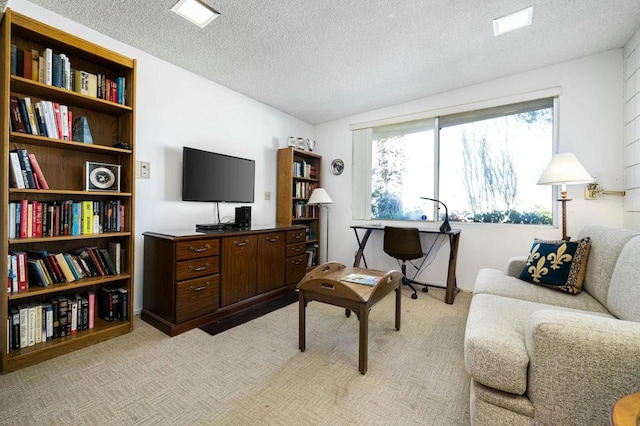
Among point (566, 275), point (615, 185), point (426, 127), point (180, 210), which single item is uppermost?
point (426, 127)

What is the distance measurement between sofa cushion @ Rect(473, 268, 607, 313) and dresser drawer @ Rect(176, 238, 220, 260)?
82.7 inches

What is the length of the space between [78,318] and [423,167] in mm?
3793

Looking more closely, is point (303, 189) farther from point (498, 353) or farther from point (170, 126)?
point (498, 353)

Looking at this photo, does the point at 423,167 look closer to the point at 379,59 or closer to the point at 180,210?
the point at 379,59

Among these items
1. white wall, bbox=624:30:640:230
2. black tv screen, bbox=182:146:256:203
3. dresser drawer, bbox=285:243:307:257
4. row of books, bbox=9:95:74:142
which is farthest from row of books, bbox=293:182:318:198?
white wall, bbox=624:30:640:230

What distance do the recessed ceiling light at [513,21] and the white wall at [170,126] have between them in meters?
2.69

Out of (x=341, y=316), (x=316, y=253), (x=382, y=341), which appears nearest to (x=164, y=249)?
(x=341, y=316)

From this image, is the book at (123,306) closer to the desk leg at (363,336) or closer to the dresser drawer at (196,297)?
the dresser drawer at (196,297)

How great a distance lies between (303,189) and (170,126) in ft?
6.40

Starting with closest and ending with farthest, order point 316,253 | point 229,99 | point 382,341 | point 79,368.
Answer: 1. point 79,368
2. point 382,341
3. point 229,99
4. point 316,253

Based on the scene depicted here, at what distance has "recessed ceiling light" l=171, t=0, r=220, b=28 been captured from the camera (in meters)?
1.87

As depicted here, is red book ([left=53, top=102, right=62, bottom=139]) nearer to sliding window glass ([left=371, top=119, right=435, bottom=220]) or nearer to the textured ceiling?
the textured ceiling

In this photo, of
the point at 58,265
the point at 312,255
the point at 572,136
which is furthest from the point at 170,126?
the point at 572,136

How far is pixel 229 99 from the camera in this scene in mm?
3209
